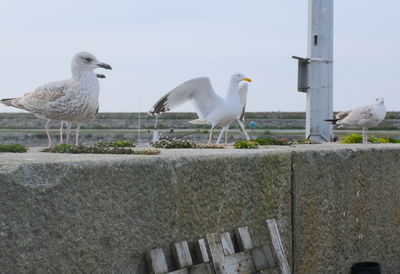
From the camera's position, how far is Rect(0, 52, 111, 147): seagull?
4.66 metres

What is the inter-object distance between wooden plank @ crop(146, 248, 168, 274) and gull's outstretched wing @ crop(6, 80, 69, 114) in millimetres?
→ 1408

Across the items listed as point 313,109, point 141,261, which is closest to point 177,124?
point 313,109

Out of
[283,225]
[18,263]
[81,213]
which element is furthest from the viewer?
[283,225]

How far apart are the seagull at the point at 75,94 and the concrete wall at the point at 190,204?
A: 1.37 feet

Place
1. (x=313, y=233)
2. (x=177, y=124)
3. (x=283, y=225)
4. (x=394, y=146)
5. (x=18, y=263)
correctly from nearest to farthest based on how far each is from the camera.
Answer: (x=18, y=263) < (x=283, y=225) < (x=313, y=233) < (x=394, y=146) < (x=177, y=124)

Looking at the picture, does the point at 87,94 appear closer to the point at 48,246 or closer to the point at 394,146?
the point at 48,246

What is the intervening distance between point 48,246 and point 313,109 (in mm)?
6785

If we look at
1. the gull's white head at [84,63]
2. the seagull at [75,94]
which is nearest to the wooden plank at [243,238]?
the seagull at [75,94]

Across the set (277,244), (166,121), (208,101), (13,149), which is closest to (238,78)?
(208,101)

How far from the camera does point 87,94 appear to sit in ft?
15.3

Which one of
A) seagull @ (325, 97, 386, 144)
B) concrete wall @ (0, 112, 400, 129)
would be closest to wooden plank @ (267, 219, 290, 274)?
seagull @ (325, 97, 386, 144)

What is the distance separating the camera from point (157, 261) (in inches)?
154

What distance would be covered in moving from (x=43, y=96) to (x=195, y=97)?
84.0 inches

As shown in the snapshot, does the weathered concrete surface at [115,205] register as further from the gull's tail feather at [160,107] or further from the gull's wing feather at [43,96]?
the gull's tail feather at [160,107]
